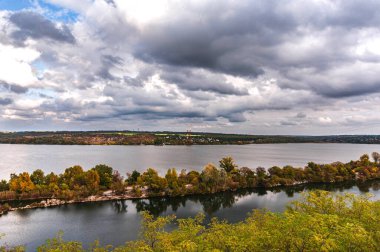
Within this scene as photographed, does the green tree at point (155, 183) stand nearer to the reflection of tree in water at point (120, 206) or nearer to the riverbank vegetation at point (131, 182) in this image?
the riverbank vegetation at point (131, 182)

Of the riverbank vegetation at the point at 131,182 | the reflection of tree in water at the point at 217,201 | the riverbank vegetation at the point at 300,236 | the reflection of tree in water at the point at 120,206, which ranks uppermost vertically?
the riverbank vegetation at the point at 300,236

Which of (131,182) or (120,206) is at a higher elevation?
(131,182)

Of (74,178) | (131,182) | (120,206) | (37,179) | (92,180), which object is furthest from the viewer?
(131,182)

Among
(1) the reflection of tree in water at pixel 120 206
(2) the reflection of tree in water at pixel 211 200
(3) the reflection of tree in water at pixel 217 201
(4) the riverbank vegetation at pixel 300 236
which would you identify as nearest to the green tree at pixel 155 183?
(2) the reflection of tree in water at pixel 211 200

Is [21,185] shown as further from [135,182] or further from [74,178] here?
[135,182]

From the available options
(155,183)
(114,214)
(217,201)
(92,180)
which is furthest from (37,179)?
(217,201)

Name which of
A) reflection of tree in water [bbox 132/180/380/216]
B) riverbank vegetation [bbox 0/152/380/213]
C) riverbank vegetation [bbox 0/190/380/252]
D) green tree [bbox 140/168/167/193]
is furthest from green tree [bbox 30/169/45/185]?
riverbank vegetation [bbox 0/190/380/252]
